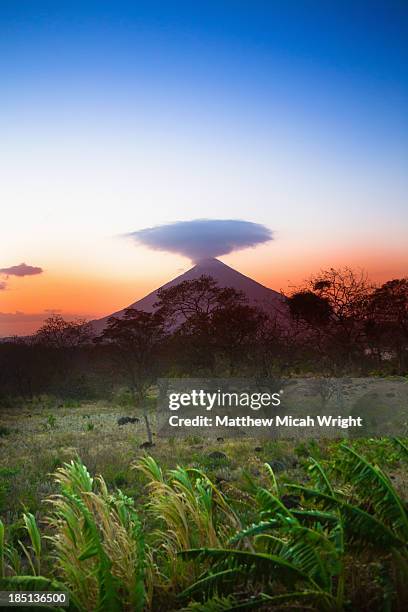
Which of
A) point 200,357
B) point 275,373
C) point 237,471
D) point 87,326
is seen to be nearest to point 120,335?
point 200,357

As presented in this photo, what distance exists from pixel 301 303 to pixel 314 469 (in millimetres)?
22423

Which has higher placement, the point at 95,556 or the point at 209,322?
the point at 209,322

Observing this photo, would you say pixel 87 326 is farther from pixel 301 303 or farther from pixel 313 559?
pixel 313 559

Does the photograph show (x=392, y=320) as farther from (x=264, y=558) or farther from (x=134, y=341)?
(x=264, y=558)

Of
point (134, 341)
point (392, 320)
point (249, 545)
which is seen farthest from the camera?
point (392, 320)

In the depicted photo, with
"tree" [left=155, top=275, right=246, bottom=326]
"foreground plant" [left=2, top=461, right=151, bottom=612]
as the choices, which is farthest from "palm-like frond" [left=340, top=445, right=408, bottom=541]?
"tree" [left=155, top=275, right=246, bottom=326]

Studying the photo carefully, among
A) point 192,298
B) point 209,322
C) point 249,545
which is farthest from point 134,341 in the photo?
point 249,545

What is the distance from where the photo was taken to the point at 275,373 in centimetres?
2180

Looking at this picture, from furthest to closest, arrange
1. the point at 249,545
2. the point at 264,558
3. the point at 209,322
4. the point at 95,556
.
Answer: the point at 209,322, the point at 95,556, the point at 249,545, the point at 264,558

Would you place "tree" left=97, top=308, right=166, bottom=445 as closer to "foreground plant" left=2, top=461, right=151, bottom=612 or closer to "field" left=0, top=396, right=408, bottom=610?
"field" left=0, top=396, right=408, bottom=610

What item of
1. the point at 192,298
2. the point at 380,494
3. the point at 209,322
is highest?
the point at 192,298

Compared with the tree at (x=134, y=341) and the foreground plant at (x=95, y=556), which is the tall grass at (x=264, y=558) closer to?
the foreground plant at (x=95, y=556)

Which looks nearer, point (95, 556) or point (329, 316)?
point (95, 556)

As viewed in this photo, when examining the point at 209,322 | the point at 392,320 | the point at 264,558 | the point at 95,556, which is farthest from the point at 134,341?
the point at 392,320
